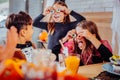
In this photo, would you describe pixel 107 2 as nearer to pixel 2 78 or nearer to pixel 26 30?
pixel 26 30

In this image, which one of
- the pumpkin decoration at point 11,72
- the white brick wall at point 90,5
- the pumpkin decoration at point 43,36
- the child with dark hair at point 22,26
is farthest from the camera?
the pumpkin decoration at point 43,36

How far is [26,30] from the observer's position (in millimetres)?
1645

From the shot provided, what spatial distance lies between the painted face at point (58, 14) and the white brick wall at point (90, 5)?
12 cm

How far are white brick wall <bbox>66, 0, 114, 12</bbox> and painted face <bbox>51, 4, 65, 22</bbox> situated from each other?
0.12 m

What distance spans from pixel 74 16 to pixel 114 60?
66 cm

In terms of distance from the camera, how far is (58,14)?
1.97 metres

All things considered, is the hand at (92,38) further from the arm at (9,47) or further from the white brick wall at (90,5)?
the arm at (9,47)

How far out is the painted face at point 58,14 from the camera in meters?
1.96

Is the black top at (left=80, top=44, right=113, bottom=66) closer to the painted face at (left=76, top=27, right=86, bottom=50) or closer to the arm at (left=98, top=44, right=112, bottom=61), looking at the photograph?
the arm at (left=98, top=44, right=112, bottom=61)

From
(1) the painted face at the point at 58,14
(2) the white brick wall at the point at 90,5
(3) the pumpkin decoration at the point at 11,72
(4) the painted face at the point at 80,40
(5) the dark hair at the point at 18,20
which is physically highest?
(2) the white brick wall at the point at 90,5

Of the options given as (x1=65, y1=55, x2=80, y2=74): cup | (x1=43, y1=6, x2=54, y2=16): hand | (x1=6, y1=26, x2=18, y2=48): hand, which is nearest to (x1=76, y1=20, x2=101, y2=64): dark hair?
(x1=43, y1=6, x2=54, y2=16): hand

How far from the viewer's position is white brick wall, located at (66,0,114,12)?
185cm

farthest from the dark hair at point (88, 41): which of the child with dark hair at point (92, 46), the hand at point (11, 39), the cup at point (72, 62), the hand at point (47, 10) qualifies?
the hand at point (11, 39)

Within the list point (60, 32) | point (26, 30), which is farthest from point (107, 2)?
point (26, 30)
